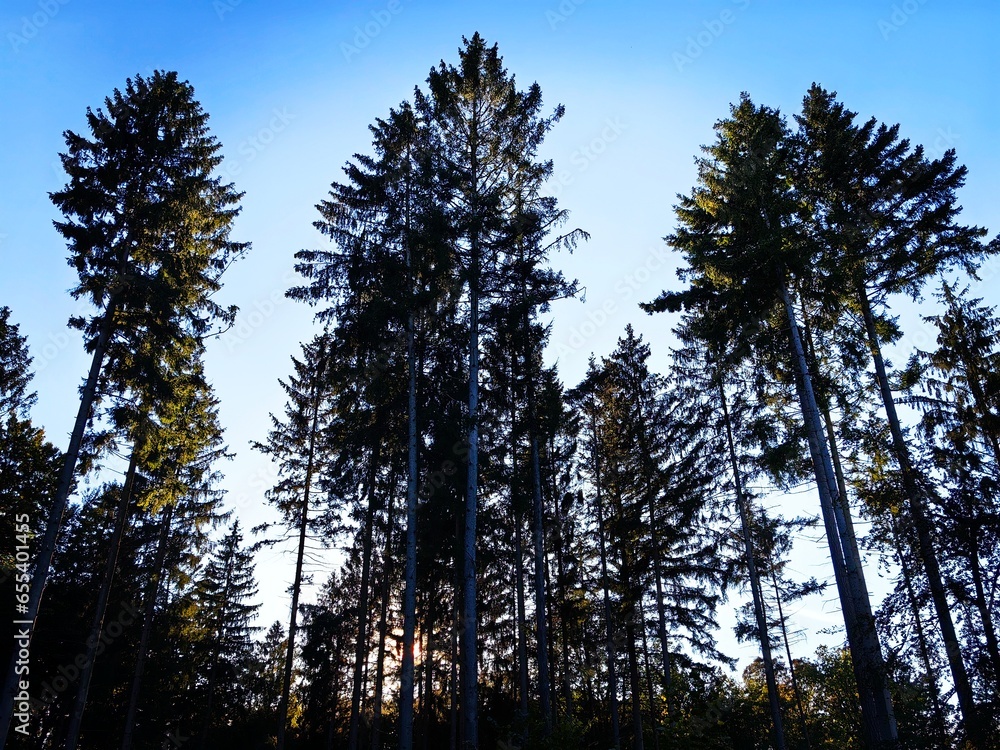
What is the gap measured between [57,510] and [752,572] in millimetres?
19290

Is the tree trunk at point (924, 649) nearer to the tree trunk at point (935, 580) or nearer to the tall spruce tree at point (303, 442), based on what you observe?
the tree trunk at point (935, 580)

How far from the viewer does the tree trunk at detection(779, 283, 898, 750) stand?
37.4 feet

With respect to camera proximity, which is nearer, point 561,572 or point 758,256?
point 758,256

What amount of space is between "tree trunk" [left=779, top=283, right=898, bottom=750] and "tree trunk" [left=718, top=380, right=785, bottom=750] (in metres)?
5.48

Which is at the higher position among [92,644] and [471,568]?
[471,568]

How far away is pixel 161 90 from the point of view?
16766 millimetres

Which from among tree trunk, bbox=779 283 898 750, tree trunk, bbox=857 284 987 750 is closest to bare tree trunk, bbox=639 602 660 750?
tree trunk, bbox=779 283 898 750

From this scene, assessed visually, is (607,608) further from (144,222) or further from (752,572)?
(144,222)

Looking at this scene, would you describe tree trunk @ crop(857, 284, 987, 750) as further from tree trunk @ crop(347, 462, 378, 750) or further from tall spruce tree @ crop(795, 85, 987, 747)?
tree trunk @ crop(347, 462, 378, 750)

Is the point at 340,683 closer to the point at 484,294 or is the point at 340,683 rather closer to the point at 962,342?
the point at 484,294

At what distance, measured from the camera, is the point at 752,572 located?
20000 millimetres

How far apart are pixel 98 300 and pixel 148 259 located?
5.52 feet

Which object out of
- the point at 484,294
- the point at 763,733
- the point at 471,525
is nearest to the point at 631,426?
the point at 484,294

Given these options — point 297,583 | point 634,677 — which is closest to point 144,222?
point 297,583
